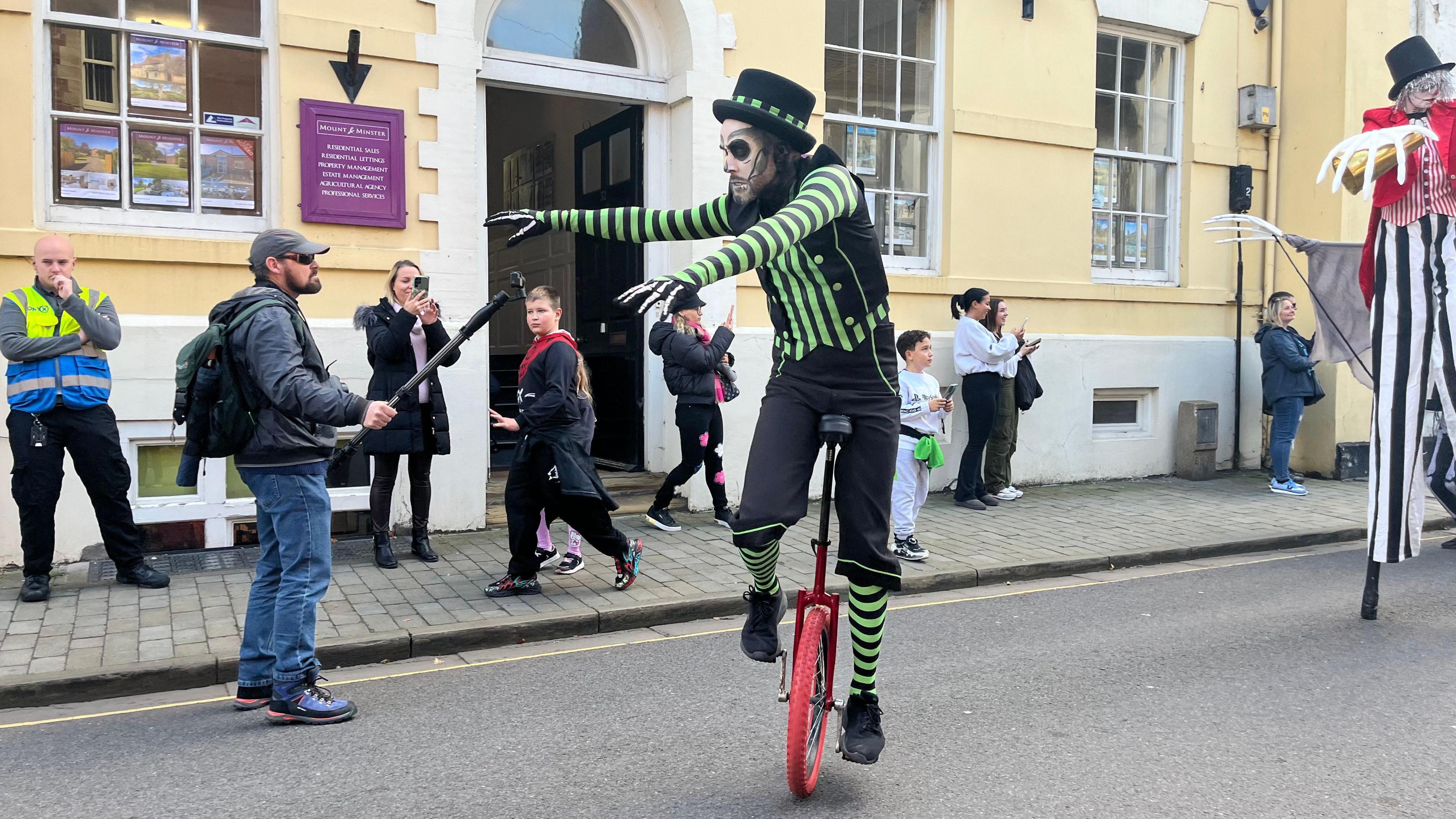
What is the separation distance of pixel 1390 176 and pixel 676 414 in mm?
4758

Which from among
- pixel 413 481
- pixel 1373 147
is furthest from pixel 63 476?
pixel 1373 147

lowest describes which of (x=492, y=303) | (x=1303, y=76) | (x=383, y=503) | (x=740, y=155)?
(x=383, y=503)

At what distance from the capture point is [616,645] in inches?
225

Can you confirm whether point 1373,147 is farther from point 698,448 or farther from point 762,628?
point 698,448

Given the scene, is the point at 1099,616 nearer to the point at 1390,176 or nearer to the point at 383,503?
the point at 1390,176

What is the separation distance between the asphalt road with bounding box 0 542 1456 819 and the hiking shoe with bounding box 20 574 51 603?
1.72 metres

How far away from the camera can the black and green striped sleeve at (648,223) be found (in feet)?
11.9

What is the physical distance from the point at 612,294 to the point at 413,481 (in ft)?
11.1

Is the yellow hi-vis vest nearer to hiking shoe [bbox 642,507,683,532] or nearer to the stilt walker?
hiking shoe [bbox 642,507,683,532]

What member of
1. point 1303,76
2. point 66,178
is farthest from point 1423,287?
point 66,178

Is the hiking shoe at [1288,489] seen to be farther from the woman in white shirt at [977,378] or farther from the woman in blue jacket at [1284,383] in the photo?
the woman in white shirt at [977,378]

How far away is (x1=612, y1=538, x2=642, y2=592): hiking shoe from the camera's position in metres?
6.59

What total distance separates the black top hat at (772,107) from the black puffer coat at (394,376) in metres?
3.88

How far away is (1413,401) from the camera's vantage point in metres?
5.93
